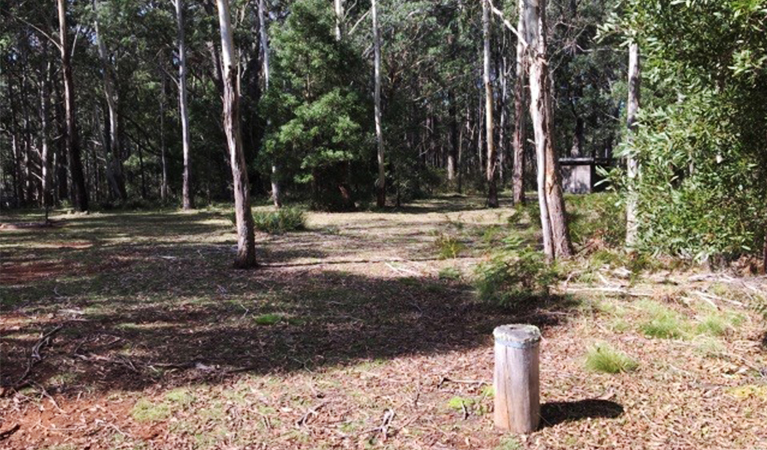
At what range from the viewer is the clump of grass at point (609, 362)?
472 cm

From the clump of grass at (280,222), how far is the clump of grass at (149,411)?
10145 millimetres

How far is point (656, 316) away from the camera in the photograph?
5965mm

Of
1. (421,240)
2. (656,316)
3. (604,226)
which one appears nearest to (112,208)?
(421,240)

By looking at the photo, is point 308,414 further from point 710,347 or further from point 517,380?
point 710,347

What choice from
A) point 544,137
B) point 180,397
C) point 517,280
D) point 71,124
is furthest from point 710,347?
point 71,124

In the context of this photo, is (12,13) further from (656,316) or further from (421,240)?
(656,316)

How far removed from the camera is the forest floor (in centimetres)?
380

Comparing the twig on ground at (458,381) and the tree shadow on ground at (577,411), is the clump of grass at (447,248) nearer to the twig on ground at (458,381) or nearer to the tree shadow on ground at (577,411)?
the twig on ground at (458,381)

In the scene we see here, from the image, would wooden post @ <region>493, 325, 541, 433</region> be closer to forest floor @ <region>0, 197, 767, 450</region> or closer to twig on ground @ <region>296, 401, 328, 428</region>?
forest floor @ <region>0, 197, 767, 450</region>

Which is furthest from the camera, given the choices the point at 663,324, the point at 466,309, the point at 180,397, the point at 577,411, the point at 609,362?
the point at 466,309

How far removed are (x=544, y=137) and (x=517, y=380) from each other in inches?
220

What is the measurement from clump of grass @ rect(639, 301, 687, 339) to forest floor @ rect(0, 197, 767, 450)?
15 millimetres

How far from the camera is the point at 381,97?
2478 centimetres

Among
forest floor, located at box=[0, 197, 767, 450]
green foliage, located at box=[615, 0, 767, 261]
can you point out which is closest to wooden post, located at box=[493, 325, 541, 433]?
forest floor, located at box=[0, 197, 767, 450]
